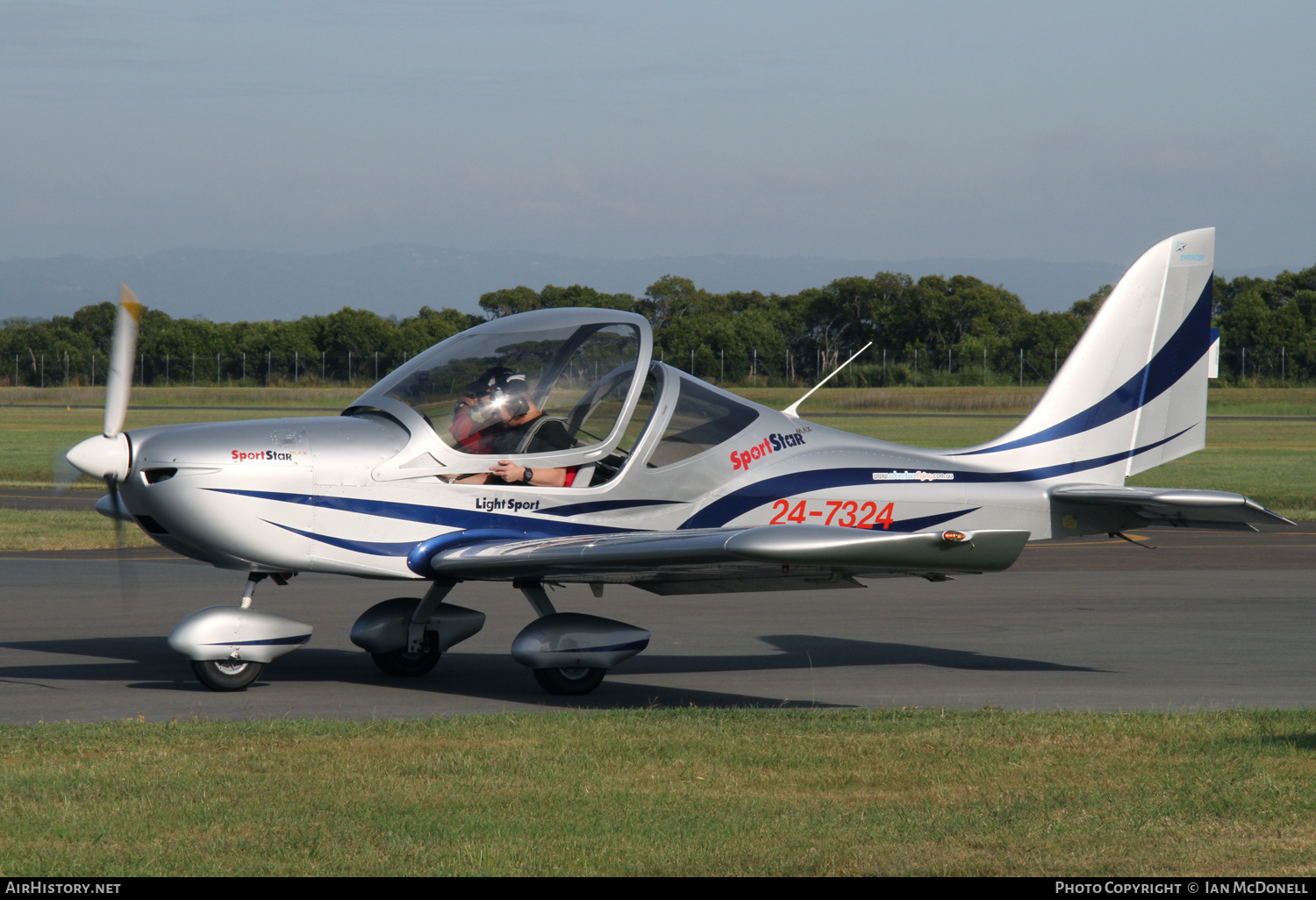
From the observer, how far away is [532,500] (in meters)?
8.88

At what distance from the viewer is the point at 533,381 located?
352 inches

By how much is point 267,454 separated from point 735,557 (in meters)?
3.05

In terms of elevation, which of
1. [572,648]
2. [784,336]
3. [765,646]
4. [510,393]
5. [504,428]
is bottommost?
[765,646]

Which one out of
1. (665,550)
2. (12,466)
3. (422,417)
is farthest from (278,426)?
(12,466)

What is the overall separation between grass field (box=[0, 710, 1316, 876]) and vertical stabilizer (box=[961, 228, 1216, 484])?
3450 mm

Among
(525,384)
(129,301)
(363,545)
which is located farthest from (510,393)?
(129,301)

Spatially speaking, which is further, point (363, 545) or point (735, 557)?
point (363, 545)

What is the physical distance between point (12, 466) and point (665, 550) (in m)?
Answer: 29.4

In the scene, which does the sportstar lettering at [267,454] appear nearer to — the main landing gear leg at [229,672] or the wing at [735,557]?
the main landing gear leg at [229,672]

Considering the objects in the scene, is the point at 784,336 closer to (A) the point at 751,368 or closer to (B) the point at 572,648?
(A) the point at 751,368

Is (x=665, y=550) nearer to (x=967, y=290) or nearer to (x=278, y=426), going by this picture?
(x=278, y=426)

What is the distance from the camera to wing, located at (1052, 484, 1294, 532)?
339 inches

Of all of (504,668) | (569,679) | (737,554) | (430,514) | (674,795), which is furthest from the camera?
(504,668)

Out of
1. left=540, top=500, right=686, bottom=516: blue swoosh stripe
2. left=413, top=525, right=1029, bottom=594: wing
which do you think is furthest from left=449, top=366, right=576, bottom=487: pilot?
left=413, top=525, right=1029, bottom=594: wing
